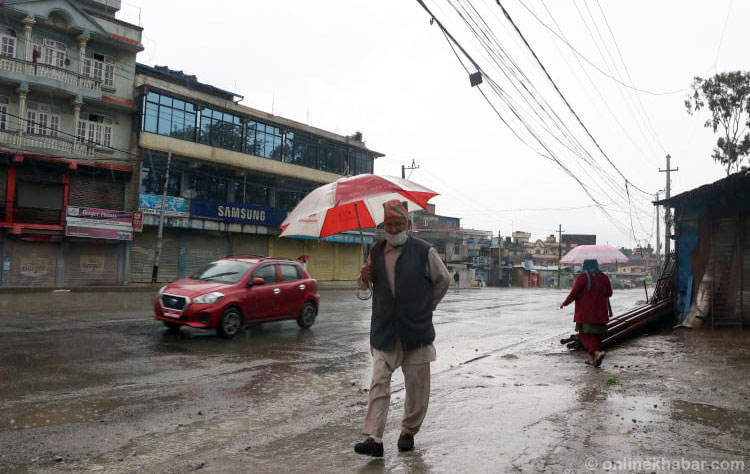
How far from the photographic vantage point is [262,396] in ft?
20.0

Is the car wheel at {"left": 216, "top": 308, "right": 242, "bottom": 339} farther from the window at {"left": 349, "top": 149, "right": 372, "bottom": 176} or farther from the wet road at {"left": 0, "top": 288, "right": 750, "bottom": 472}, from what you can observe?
the window at {"left": 349, "top": 149, "right": 372, "bottom": 176}

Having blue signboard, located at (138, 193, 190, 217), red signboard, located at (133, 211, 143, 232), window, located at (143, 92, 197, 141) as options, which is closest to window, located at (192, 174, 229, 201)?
blue signboard, located at (138, 193, 190, 217)

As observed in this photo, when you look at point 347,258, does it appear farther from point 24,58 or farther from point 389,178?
point 389,178

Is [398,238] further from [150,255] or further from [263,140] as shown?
[263,140]

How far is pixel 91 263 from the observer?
88.7 feet

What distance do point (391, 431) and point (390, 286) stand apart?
59.1 inches

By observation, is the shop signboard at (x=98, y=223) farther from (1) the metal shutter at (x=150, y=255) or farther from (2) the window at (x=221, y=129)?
(2) the window at (x=221, y=129)

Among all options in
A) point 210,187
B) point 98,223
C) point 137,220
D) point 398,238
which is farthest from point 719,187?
point 210,187

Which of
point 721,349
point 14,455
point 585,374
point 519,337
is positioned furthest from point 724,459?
point 519,337

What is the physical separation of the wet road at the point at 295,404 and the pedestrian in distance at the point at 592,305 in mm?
446

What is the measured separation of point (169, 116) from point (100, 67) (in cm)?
405

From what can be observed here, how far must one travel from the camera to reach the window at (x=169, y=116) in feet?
93.0

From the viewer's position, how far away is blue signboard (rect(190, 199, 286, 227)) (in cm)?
3058

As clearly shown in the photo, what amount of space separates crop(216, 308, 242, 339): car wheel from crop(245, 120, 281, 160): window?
24625 mm
